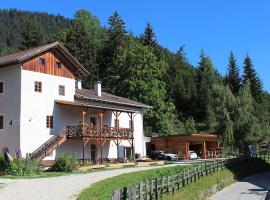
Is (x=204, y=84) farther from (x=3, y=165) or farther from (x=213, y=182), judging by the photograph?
(x=3, y=165)

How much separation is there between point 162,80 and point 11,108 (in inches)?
2065

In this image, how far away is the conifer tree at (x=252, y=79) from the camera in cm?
10050

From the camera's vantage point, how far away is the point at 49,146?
39281 mm

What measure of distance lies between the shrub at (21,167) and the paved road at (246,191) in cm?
1236

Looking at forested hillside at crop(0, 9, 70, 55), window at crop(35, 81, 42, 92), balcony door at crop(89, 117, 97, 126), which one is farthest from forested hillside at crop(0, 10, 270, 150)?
forested hillside at crop(0, 9, 70, 55)

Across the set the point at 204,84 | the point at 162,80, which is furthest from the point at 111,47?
the point at 204,84

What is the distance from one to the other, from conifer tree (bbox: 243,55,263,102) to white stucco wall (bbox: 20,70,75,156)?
2594 inches

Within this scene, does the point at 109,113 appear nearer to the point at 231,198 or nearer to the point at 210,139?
the point at 210,139

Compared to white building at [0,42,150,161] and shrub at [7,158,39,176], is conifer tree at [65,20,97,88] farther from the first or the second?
shrub at [7,158,39,176]

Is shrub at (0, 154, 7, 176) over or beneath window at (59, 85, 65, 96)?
beneath

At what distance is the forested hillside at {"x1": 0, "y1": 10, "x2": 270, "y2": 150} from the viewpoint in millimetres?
54469

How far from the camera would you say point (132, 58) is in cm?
6944

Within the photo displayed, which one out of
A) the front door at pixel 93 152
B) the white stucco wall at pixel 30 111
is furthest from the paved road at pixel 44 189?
the front door at pixel 93 152

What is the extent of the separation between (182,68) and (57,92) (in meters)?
73.9
